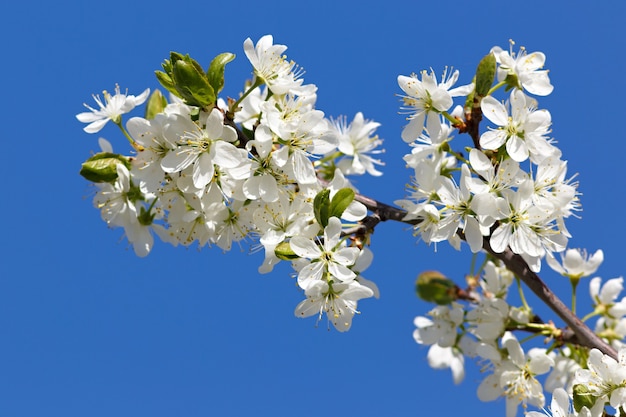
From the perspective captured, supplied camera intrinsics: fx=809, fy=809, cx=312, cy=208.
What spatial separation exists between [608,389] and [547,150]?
0.92 metres

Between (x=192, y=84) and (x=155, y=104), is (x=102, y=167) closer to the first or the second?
(x=155, y=104)

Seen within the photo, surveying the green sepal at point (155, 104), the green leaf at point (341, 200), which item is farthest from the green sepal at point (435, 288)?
the green sepal at point (155, 104)

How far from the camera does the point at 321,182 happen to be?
330cm

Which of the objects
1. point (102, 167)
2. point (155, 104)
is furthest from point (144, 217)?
point (155, 104)

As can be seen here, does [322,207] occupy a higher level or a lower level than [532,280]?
higher

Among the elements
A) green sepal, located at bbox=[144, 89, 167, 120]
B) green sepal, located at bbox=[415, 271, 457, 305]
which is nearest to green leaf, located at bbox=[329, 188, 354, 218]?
green sepal, located at bbox=[144, 89, 167, 120]

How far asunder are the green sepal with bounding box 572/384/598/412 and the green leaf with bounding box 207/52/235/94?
1.71 m

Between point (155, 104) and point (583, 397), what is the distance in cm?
202

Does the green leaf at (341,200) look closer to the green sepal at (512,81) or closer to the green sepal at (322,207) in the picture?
the green sepal at (322,207)

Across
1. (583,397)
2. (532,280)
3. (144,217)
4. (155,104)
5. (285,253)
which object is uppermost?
(155,104)

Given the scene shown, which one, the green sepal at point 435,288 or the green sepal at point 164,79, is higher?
the green sepal at point 164,79

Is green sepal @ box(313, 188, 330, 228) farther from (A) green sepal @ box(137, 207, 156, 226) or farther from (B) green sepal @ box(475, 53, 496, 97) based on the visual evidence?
(A) green sepal @ box(137, 207, 156, 226)

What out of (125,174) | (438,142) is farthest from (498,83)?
(125,174)

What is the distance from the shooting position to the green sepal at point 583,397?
291cm
